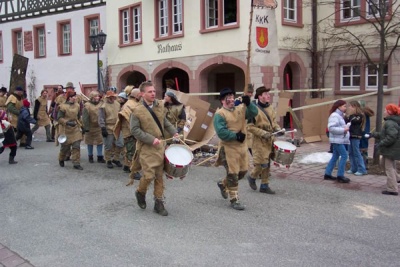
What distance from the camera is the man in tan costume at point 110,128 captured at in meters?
9.98

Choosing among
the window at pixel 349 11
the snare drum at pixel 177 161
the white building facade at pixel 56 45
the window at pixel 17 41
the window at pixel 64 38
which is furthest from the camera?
the window at pixel 17 41

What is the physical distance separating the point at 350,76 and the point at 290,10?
125 inches

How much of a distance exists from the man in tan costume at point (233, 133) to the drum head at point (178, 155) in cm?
52

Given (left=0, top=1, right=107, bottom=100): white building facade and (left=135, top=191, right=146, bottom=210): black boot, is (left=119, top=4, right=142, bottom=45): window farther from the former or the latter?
(left=135, top=191, right=146, bottom=210): black boot

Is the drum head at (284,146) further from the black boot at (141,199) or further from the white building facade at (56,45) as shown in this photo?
the white building facade at (56,45)

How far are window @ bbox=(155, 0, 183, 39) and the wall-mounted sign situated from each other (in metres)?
0.36

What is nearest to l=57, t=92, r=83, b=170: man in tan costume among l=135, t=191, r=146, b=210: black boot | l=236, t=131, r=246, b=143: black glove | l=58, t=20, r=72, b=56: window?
l=135, t=191, r=146, b=210: black boot

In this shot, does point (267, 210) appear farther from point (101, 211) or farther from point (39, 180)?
point (39, 180)

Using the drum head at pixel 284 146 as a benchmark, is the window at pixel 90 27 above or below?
above

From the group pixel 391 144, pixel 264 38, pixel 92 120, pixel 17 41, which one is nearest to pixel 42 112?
pixel 92 120

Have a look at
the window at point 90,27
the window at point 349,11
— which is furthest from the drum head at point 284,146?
Answer: the window at point 90,27

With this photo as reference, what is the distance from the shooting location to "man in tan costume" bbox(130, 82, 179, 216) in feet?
19.9

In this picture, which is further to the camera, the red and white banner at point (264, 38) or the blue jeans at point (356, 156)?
the red and white banner at point (264, 38)

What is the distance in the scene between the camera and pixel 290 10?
54.1 ft
